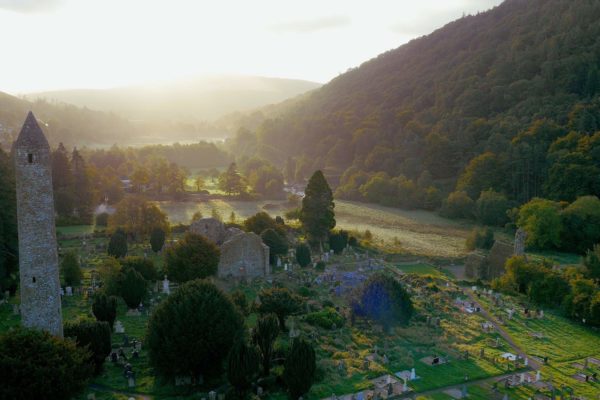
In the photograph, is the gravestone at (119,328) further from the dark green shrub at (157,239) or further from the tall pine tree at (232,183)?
the tall pine tree at (232,183)

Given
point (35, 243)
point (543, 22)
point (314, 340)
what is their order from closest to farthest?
point (35, 243)
point (314, 340)
point (543, 22)

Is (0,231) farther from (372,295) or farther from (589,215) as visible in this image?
(589,215)

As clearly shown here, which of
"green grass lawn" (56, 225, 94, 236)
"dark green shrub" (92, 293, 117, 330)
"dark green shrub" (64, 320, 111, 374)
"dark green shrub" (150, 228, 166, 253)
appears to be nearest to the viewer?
"dark green shrub" (64, 320, 111, 374)

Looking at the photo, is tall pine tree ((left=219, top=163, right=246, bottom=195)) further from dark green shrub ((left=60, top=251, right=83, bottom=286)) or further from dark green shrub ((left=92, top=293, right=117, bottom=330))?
dark green shrub ((left=92, top=293, right=117, bottom=330))

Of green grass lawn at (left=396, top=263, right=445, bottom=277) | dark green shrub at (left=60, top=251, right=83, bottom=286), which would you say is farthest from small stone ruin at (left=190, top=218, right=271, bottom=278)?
green grass lawn at (left=396, top=263, right=445, bottom=277)

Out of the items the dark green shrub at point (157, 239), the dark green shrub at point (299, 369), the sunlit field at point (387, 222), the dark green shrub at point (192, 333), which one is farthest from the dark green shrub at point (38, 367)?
the sunlit field at point (387, 222)

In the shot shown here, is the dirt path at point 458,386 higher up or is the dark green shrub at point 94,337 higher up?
the dark green shrub at point 94,337

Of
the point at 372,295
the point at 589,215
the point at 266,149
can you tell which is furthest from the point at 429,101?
the point at 372,295
